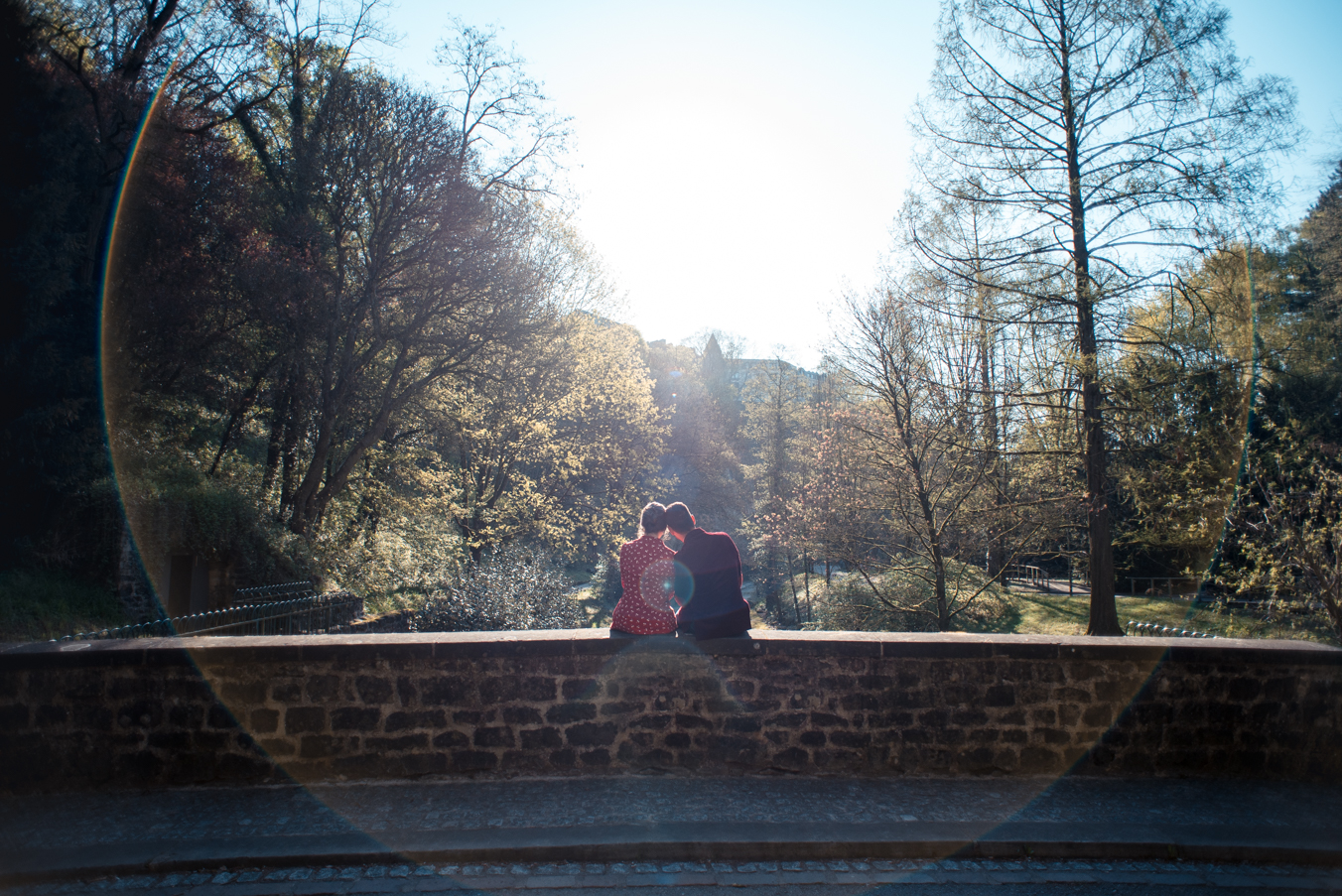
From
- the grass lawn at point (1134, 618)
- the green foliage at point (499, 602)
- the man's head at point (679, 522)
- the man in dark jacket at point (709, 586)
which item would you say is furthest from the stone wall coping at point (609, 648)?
the grass lawn at point (1134, 618)

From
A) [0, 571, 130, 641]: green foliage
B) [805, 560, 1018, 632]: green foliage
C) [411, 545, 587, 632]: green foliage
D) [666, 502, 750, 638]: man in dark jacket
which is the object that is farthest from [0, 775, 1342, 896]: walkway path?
[805, 560, 1018, 632]: green foliage

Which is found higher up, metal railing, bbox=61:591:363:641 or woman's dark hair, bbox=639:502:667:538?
woman's dark hair, bbox=639:502:667:538

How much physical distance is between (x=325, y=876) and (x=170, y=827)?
1.11 metres

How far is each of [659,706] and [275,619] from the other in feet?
26.6

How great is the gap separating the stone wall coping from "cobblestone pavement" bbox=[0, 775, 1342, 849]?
83cm

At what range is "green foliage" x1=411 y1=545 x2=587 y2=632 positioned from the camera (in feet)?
39.4

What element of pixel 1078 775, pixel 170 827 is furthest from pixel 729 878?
pixel 170 827

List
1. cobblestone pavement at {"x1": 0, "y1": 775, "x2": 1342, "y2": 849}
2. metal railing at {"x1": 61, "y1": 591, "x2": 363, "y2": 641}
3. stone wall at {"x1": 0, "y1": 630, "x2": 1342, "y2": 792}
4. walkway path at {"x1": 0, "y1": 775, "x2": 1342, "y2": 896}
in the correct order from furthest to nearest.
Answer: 1. metal railing at {"x1": 61, "y1": 591, "x2": 363, "y2": 641}
2. stone wall at {"x1": 0, "y1": 630, "x2": 1342, "y2": 792}
3. cobblestone pavement at {"x1": 0, "y1": 775, "x2": 1342, "y2": 849}
4. walkway path at {"x1": 0, "y1": 775, "x2": 1342, "y2": 896}

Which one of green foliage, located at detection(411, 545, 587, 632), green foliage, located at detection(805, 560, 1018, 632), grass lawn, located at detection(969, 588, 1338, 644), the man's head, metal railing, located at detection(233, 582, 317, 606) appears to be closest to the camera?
the man's head

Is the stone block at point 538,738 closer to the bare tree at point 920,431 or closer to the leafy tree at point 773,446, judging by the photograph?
the bare tree at point 920,431

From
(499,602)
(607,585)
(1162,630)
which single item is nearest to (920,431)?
(1162,630)

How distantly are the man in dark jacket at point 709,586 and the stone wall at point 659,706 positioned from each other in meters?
0.18

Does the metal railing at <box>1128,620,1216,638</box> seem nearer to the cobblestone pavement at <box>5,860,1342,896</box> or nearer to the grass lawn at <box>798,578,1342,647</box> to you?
the grass lawn at <box>798,578,1342,647</box>

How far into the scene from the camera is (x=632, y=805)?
4.65 metres
